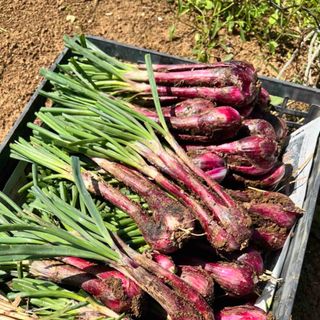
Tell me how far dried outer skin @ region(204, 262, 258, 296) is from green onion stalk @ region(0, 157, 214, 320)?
15 centimetres

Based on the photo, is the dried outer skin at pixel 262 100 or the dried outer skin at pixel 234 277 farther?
the dried outer skin at pixel 262 100

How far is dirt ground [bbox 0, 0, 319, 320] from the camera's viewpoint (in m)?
3.07

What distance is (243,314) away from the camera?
175 centimetres

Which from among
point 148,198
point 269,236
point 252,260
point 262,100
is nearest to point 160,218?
point 148,198

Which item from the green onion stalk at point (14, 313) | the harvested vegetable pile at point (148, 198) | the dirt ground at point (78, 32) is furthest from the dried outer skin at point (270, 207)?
the dirt ground at point (78, 32)

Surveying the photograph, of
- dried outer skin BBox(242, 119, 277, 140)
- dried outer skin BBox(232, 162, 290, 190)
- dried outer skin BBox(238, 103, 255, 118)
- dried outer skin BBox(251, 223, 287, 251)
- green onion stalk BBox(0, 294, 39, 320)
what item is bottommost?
green onion stalk BBox(0, 294, 39, 320)

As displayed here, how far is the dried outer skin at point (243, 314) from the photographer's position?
174 centimetres

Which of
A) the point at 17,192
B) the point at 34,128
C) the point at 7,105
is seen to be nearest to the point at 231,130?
the point at 34,128

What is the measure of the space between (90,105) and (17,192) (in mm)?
470

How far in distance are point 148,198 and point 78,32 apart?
5.96ft

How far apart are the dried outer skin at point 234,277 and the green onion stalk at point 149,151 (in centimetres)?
9

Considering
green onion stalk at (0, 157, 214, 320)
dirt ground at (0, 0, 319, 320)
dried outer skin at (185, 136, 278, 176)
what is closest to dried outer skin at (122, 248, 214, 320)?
green onion stalk at (0, 157, 214, 320)

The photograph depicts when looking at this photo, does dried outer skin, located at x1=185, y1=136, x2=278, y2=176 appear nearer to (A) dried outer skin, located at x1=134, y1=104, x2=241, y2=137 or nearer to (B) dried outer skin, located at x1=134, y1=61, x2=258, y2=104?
(A) dried outer skin, located at x1=134, y1=104, x2=241, y2=137

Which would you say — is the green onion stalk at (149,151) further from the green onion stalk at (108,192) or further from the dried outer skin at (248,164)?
the dried outer skin at (248,164)
